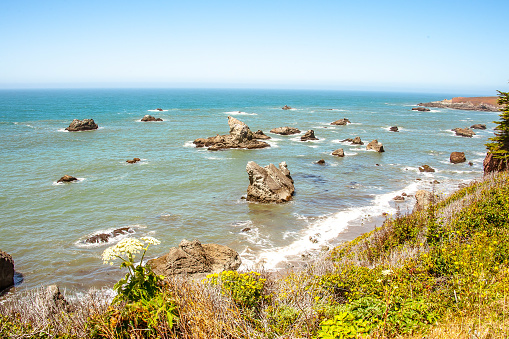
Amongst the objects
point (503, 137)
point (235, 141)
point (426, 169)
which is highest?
point (503, 137)

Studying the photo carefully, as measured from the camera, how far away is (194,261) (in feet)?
48.2

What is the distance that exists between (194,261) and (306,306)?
9.13 metres

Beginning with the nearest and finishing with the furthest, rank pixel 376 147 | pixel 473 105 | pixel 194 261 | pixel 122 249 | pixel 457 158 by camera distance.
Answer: pixel 122 249 → pixel 194 261 → pixel 457 158 → pixel 376 147 → pixel 473 105

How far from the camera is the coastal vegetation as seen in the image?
5.39 metres

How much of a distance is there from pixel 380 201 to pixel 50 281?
2302 cm

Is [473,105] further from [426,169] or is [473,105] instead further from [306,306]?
[306,306]

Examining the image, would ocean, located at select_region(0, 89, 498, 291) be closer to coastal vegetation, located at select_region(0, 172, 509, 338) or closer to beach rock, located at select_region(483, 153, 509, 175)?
coastal vegetation, located at select_region(0, 172, 509, 338)

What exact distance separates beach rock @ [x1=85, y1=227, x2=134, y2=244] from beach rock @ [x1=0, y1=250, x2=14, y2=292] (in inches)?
176

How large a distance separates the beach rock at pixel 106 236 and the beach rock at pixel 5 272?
448 centimetres

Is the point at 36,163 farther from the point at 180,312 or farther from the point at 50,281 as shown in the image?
the point at 180,312

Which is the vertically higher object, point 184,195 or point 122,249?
point 122,249

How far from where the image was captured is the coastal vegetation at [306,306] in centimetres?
539

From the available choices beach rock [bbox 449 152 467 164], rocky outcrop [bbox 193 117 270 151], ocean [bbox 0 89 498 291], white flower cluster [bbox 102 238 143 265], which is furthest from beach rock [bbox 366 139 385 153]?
white flower cluster [bbox 102 238 143 265]

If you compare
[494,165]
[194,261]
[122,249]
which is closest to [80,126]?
[194,261]
